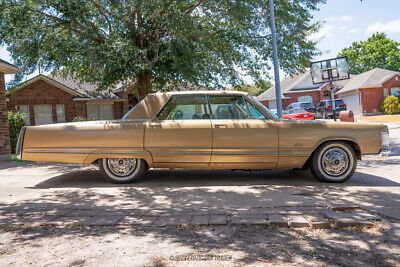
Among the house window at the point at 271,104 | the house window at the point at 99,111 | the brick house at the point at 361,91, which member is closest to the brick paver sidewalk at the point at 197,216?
the house window at the point at 99,111

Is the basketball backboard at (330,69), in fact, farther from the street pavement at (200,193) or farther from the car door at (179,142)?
the car door at (179,142)

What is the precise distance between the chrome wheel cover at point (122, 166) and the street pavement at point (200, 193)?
0.25m

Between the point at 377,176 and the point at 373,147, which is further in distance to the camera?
the point at 377,176

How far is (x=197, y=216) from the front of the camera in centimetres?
368

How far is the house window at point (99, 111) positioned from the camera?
1005 inches

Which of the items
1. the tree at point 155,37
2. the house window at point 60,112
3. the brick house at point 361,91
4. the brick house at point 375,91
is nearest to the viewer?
the tree at point 155,37

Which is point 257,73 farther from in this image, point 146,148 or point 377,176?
point 146,148

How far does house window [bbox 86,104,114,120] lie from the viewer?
2553 cm

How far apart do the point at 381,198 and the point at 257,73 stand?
9.16 meters

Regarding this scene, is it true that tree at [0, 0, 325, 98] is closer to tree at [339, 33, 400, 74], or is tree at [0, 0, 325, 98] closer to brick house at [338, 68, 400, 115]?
brick house at [338, 68, 400, 115]

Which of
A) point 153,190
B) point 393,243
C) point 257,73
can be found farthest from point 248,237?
point 257,73

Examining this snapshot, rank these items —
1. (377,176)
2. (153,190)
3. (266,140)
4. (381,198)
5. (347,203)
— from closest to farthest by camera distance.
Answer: (347,203), (381,198), (153,190), (266,140), (377,176)

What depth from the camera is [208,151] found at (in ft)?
18.1

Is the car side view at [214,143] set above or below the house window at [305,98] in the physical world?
below
